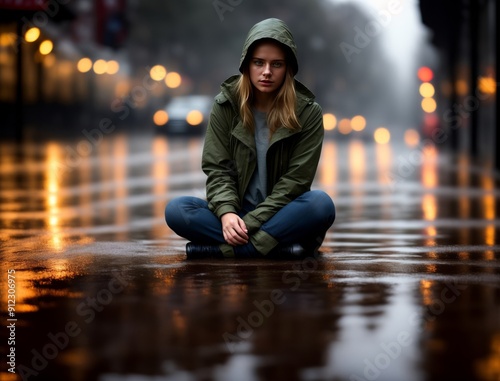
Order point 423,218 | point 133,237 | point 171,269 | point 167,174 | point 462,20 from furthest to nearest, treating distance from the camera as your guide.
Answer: point 462,20 → point 167,174 → point 423,218 → point 133,237 → point 171,269

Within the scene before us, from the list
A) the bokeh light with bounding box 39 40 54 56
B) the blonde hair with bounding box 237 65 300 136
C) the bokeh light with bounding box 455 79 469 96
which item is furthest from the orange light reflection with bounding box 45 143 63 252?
the bokeh light with bounding box 455 79 469 96

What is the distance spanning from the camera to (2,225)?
32.7 feet

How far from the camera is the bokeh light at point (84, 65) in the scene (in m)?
55.8

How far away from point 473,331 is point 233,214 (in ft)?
8.16

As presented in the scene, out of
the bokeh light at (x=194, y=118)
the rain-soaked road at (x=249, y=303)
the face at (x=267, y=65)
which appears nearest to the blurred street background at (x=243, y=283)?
the rain-soaked road at (x=249, y=303)

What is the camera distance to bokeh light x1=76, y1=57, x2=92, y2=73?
55844 millimetres

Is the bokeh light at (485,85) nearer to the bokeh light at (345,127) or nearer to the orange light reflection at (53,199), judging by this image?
the orange light reflection at (53,199)

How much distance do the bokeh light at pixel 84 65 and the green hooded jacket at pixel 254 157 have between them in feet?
162

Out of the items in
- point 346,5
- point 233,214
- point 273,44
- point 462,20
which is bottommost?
point 233,214

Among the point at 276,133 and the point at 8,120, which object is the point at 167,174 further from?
the point at 8,120

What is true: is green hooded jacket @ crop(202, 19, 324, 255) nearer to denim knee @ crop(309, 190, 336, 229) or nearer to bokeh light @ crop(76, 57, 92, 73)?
denim knee @ crop(309, 190, 336, 229)

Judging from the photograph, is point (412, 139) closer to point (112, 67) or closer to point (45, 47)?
point (112, 67)

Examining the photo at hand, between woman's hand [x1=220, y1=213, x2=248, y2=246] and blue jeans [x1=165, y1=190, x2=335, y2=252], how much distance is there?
0.72ft

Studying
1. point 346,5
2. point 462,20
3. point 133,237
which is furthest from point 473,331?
point 346,5
